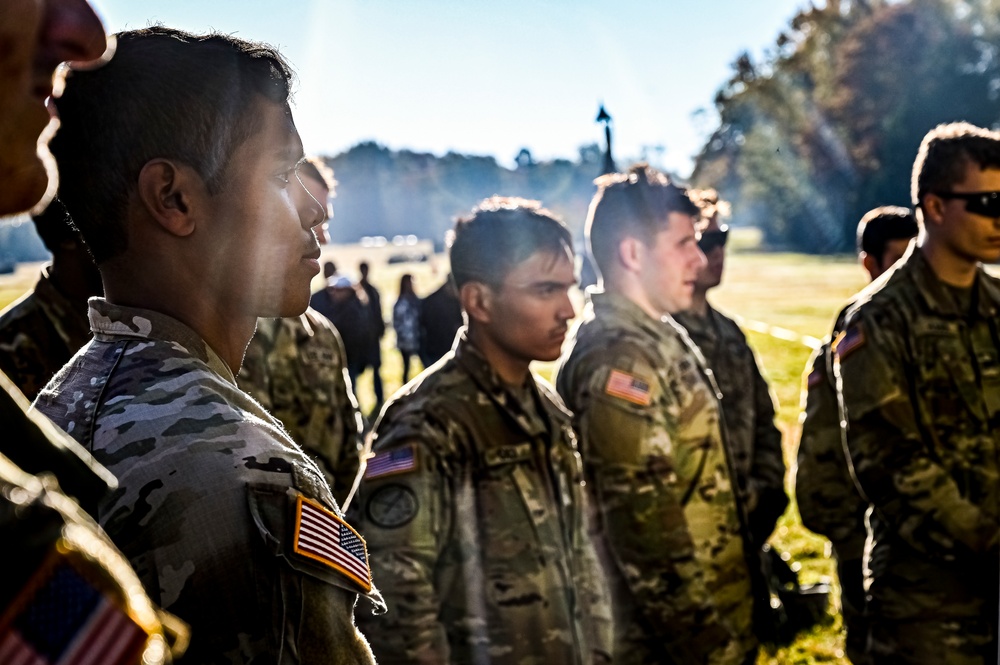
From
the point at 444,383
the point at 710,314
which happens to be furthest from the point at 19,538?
the point at 710,314

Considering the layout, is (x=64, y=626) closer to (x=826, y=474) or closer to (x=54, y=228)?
(x=54, y=228)

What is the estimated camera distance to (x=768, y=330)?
21.5 metres

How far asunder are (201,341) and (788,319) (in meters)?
23.4

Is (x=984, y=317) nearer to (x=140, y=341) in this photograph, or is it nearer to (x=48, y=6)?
(x=140, y=341)

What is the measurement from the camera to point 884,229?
17.7 feet

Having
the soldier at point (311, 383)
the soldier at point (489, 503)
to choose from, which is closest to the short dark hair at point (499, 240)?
the soldier at point (489, 503)

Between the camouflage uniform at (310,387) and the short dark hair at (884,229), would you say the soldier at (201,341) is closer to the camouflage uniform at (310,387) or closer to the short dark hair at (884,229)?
the camouflage uniform at (310,387)

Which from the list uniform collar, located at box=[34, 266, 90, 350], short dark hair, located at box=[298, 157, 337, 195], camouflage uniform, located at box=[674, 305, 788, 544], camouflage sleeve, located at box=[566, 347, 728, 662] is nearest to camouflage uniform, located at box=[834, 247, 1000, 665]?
camouflage sleeve, located at box=[566, 347, 728, 662]

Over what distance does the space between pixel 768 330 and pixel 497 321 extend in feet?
63.8

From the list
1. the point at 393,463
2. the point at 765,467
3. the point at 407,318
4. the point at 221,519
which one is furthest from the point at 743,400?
the point at 407,318

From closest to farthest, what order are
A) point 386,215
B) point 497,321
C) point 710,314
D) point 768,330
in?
point 497,321
point 710,314
point 768,330
point 386,215

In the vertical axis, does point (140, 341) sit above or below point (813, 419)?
above

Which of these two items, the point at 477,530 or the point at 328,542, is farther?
the point at 477,530

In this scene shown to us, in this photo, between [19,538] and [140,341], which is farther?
[140,341]
